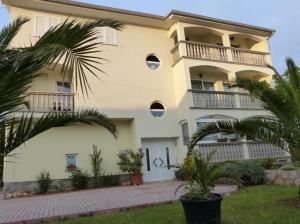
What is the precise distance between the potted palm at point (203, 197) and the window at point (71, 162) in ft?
32.6

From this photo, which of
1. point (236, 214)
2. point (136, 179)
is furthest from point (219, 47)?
point (236, 214)

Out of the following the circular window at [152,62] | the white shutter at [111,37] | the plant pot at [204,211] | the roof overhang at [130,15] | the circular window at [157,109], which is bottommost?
the plant pot at [204,211]

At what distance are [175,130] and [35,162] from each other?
7698 millimetres

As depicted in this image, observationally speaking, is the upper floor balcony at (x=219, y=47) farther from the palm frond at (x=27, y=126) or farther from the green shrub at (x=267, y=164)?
the palm frond at (x=27, y=126)

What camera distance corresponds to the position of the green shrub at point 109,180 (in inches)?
588

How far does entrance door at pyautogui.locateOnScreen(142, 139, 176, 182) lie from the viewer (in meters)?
16.4

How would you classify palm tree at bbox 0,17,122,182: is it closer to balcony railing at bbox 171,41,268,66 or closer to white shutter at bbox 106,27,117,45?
white shutter at bbox 106,27,117,45

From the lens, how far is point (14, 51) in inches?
156

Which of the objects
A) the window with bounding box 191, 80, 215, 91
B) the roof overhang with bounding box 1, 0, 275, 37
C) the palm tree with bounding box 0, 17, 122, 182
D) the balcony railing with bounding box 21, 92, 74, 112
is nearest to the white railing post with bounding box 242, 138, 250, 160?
the window with bounding box 191, 80, 215, 91

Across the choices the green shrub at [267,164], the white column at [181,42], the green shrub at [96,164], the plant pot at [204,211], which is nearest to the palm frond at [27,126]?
the plant pot at [204,211]

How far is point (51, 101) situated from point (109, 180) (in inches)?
195

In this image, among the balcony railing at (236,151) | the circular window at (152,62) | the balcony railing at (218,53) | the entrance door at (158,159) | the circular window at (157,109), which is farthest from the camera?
the circular window at (152,62)

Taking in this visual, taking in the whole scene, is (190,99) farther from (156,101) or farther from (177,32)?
(177,32)

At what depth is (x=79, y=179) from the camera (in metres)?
14.4
